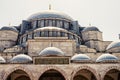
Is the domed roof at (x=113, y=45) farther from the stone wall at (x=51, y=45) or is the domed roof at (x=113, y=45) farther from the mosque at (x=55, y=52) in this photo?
the stone wall at (x=51, y=45)

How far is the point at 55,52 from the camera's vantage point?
Result: 21.4 metres

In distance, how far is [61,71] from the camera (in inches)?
784

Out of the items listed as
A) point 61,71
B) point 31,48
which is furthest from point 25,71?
point 31,48

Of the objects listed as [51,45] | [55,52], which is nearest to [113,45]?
[51,45]

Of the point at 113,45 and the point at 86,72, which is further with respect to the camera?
the point at 113,45

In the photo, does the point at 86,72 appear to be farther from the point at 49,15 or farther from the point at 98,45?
the point at 49,15

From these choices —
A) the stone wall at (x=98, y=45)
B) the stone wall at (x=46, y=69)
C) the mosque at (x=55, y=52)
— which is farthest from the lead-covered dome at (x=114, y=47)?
the stone wall at (x=46, y=69)

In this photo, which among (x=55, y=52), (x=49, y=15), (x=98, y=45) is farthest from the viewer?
(x=49, y=15)

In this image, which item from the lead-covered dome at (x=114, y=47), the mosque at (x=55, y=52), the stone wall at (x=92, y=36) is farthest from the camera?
the stone wall at (x=92, y=36)

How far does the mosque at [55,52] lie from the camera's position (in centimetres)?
1997

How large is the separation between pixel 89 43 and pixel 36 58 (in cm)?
950

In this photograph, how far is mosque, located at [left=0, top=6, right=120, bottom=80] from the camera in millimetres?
19969

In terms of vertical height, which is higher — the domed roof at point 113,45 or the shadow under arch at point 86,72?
the domed roof at point 113,45

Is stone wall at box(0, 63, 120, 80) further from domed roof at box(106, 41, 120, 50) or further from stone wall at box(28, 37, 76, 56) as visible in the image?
domed roof at box(106, 41, 120, 50)
